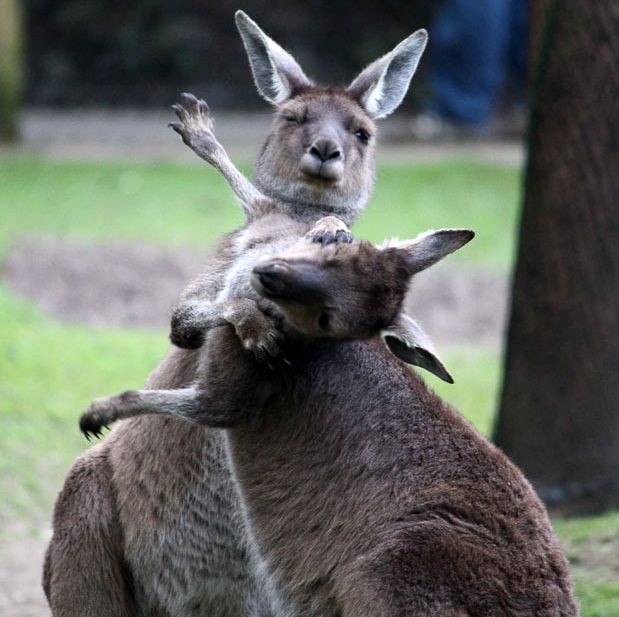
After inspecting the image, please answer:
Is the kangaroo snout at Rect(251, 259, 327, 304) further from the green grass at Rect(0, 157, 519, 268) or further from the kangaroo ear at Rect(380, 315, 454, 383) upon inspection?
the green grass at Rect(0, 157, 519, 268)

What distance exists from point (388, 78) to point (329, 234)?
1534 mm

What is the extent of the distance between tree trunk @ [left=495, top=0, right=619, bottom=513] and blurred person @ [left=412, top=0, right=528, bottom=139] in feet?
36.6

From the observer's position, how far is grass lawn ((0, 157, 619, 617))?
783 cm

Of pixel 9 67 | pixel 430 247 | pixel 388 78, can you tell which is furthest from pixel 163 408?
pixel 9 67

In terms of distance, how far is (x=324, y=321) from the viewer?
4.26m

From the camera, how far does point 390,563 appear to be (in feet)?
→ 13.7

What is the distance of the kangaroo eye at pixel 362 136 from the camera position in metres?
5.53

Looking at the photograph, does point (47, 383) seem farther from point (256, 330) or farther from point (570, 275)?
point (256, 330)

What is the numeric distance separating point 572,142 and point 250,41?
235 centimetres

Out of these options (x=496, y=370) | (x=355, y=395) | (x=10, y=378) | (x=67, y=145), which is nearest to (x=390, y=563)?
(x=355, y=395)

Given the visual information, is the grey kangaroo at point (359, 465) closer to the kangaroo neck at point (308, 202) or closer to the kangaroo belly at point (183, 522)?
the kangaroo belly at point (183, 522)

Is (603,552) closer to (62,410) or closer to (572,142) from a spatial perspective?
(572,142)

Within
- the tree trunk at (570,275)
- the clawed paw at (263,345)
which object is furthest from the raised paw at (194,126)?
the tree trunk at (570,275)

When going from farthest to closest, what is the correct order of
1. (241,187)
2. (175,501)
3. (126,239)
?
(126,239), (241,187), (175,501)
